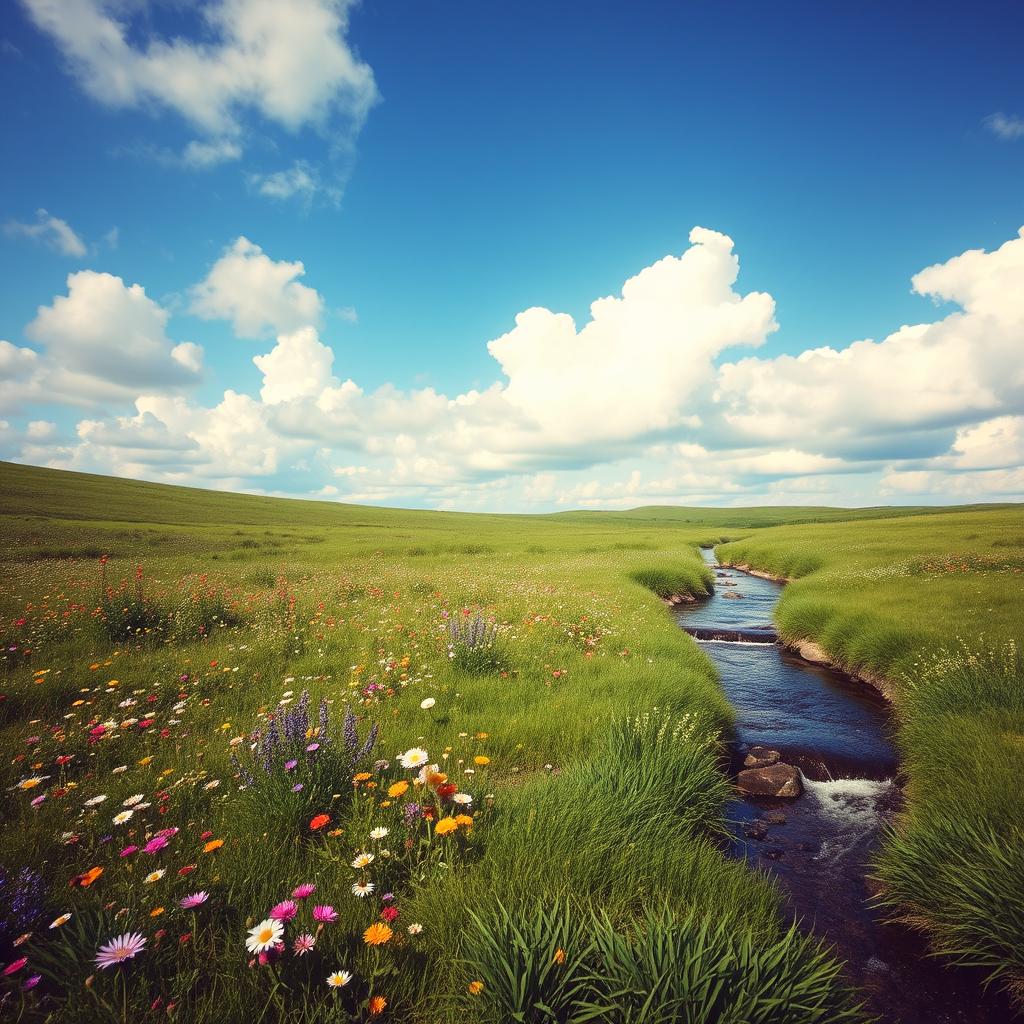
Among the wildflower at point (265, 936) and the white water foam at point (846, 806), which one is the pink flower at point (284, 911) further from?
the white water foam at point (846, 806)

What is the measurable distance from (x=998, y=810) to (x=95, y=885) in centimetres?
922

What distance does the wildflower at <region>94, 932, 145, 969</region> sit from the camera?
7.45 feet

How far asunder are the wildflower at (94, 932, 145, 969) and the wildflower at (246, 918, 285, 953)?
1.62ft

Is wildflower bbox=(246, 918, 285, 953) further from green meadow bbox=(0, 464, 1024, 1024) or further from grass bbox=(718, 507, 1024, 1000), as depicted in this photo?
grass bbox=(718, 507, 1024, 1000)

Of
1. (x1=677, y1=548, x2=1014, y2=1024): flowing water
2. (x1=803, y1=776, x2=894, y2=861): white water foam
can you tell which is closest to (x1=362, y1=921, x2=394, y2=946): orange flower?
(x1=677, y1=548, x2=1014, y2=1024): flowing water

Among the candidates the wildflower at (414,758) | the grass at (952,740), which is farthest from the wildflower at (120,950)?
the grass at (952,740)

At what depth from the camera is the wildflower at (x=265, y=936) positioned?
2447 mm

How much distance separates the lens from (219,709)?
24.0ft

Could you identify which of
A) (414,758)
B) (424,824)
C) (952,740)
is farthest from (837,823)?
(414,758)

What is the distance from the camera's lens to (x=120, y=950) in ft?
7.77

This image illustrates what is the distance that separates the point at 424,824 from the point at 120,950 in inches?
91.9

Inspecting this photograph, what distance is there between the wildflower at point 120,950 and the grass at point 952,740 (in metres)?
6.77

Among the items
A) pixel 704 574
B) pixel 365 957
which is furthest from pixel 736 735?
pixel 704 574

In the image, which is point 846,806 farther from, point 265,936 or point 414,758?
point 265,936
